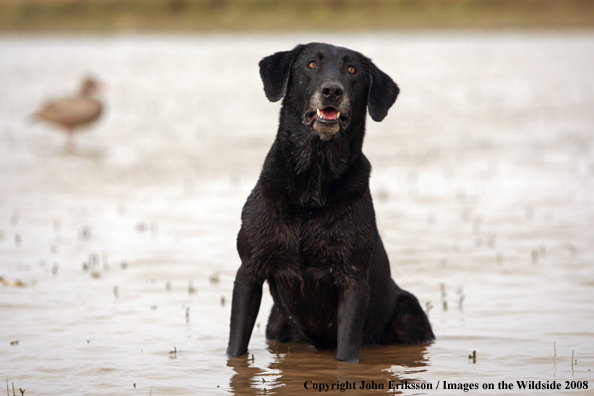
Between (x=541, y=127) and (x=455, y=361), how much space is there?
49.8 ft

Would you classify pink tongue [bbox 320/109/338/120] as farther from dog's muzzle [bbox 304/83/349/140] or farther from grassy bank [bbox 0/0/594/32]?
grassy bank [bbox 0/0/594/32]

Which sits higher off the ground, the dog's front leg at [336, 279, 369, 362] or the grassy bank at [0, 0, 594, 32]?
the grassy bank at [0, 0, 594, 32]

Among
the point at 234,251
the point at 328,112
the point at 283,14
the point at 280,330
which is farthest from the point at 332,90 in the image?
the point at 283,14

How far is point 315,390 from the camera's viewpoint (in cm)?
526

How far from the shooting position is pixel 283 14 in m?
64.3

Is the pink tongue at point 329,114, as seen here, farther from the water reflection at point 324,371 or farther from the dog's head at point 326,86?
the water reflection at point 324,371

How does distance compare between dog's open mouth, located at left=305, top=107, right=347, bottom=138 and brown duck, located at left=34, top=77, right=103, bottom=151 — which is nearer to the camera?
dog's open mouth, located at left=305, top=107, right=347, bottom=138

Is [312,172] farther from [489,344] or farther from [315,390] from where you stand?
[489,344]

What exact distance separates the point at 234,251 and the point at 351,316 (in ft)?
13.1

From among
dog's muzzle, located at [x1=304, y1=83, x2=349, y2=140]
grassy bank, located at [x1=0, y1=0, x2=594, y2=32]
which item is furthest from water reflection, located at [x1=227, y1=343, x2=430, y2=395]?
grassy bank, located at [x1=0, y1=0, x2=594, y2=32]

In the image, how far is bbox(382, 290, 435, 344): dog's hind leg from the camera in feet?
20.6

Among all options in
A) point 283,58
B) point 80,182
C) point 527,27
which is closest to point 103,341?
point 283,58

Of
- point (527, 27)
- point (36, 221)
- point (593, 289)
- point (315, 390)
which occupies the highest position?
point (527, 27)

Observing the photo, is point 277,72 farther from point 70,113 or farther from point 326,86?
point 70,113
